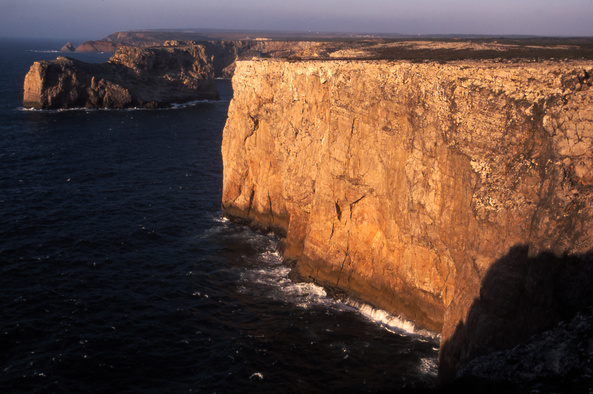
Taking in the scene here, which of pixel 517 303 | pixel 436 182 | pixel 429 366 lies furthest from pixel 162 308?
pixel 517 303

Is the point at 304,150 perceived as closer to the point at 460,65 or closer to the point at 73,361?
the point at 460,65

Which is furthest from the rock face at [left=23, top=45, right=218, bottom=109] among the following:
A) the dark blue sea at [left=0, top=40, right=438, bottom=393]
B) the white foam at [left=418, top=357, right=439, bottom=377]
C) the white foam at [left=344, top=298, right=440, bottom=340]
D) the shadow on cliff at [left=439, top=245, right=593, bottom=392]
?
the shadow on cliff at [left=439, top=245, right=593, bottom=392]

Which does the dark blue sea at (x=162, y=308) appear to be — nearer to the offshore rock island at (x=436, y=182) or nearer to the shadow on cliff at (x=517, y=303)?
the offshore rock island at (x=436, y=182)

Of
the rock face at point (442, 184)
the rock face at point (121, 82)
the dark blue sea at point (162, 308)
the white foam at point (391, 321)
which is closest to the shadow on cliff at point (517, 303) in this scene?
the rock face at point (442, 184)

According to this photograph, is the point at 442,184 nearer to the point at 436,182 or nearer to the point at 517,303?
the point at 436,182

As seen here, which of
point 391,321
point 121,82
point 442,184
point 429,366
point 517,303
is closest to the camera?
point 517,303

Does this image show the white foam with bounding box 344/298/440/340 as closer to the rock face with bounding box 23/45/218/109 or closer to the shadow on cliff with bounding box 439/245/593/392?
the shadow on cliff with bounding box 439/245/593/392

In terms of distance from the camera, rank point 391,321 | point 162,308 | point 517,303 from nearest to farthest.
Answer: point 517,303 < point 391,321 < point 162,308
